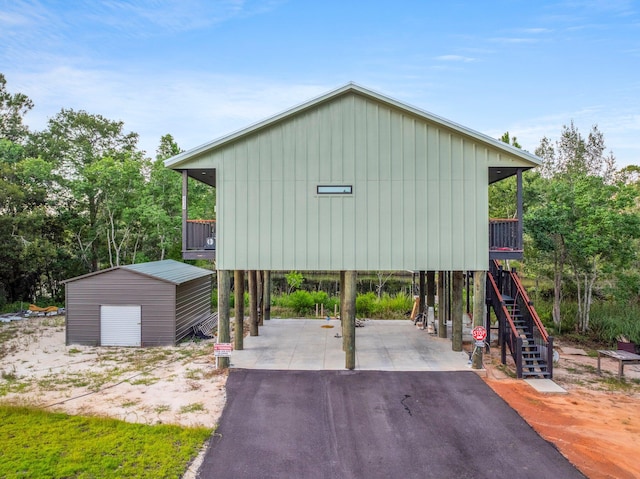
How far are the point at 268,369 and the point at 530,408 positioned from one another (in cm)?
572

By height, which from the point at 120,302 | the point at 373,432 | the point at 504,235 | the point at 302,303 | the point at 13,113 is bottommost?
the point at 373,432

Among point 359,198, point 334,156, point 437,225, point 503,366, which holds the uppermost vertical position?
point 334,156

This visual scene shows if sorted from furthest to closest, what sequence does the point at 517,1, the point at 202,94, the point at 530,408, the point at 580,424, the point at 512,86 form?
the point at 202,94
the point at 512,86
the point at 517,1
the point at 530,408
the point at 580,424

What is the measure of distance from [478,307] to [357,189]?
427 cm

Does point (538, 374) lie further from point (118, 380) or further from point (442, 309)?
point (118, 380)

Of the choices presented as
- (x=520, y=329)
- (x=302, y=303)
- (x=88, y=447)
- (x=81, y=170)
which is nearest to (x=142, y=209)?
(x=81, y=170)

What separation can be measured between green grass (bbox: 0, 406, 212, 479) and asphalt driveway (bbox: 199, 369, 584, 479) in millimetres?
508

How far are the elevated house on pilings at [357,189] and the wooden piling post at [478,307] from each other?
32 cm

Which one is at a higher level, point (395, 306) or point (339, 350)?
point (395, 306)

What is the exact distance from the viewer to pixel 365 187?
379 inches

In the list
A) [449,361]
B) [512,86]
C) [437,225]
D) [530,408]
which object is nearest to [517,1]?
[512,86]

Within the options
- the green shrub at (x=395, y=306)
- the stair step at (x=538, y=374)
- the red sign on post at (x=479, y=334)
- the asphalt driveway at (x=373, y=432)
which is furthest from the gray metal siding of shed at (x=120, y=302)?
the stair step at (x=538, y=374)

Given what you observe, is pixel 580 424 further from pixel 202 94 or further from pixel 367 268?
pixel 202 94

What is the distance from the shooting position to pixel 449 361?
10.1m
